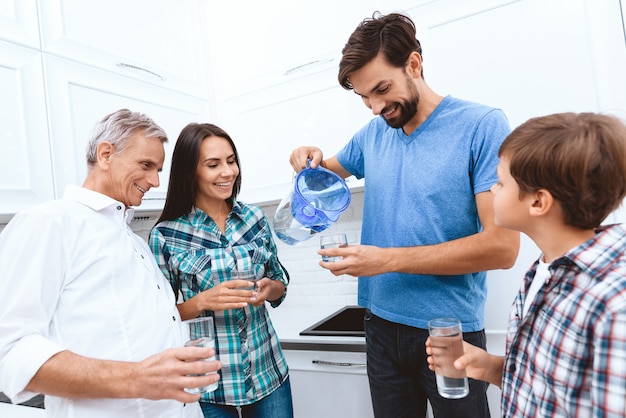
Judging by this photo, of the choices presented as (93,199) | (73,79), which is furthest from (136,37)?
(93,199)

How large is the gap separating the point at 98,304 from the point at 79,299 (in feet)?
0.13

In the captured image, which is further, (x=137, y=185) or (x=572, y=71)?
(x=572, y=71)

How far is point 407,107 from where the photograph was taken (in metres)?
1.15

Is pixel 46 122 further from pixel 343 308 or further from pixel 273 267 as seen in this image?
pixel 343 308

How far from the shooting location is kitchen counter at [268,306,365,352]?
1.63 meters

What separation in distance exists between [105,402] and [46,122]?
3.49 feet

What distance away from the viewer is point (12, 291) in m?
0.80

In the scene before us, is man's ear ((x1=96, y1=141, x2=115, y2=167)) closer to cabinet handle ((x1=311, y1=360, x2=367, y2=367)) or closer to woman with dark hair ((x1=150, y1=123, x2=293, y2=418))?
woman with dark hair ((x1=150, y1=123, x2=293, y2=418))

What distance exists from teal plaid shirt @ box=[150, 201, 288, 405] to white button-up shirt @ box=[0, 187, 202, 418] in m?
0.18

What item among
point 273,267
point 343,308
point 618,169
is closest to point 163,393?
point 273,267

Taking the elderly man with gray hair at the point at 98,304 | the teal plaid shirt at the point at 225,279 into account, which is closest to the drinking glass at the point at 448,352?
the elderly man with gray hair at the point at 98,304

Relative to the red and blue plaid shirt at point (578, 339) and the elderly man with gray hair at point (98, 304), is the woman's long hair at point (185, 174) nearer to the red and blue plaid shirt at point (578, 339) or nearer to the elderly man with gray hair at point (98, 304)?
the elderly man with gray hair at point (98, 304)

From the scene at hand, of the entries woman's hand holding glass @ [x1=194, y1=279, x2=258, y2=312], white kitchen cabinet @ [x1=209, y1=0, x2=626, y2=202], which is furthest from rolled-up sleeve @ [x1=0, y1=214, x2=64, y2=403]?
white kitchen cabinet @ [x1=209, y1=0, x2=626, y2=202]

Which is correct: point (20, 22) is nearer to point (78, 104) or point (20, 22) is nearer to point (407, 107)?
point (78, 104)
